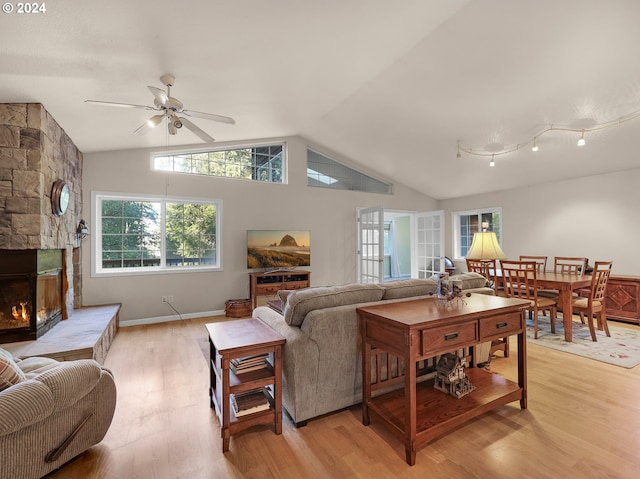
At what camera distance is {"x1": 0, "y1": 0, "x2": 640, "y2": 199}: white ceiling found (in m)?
2.19

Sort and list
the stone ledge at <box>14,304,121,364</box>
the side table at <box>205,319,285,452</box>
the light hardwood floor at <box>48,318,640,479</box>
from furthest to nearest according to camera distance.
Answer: the stone ledge at <box>14,304,121,364</box>
the side table at <box>205,319,285,452</box>
the light hardwood floor at <box>48,318,640,479</box>

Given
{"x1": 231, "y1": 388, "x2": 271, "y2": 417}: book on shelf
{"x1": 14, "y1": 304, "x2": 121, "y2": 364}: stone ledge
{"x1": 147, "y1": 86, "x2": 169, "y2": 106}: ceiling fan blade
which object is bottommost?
{"x1": 231, "y1": 388, "x2": 271, "y2": 417}: book on shelf

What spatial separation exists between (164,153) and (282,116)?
204 centimetres

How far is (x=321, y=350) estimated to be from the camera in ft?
6.66

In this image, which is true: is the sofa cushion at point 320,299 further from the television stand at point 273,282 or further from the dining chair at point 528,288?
the television stand at point 273,282

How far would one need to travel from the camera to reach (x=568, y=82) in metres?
3.15

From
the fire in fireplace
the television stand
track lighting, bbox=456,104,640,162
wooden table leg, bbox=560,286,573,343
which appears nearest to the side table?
the fire in fireplace

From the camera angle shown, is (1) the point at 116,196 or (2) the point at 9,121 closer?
(2) the point at 9,121

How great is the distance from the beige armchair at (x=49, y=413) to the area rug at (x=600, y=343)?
424cm

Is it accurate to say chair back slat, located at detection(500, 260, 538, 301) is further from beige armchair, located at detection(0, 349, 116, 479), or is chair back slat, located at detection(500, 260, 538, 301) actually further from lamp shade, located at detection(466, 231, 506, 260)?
beige armchair, located at detection(0, 349, 116, 479)

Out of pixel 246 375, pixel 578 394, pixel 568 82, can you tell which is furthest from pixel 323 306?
pixel 568 82

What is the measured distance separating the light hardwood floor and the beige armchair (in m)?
0.17

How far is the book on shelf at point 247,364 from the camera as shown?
6.47 ft

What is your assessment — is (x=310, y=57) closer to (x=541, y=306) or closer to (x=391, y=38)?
(x=391, y=38)
